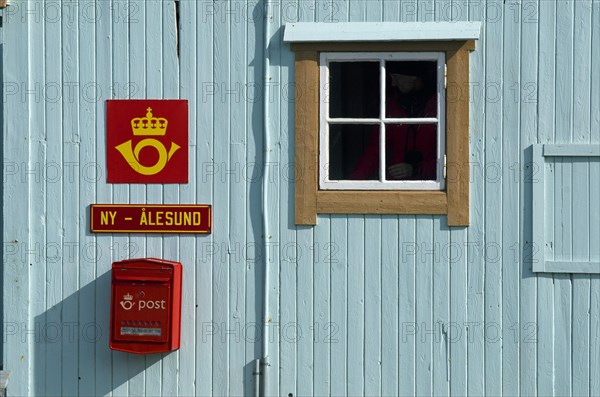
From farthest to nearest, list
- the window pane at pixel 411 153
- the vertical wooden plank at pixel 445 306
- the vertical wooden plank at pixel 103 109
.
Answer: the vertical wooden plank at pixel 103 109, the window pane at pixel 411 153, the vertical wooden plank at pixel 445 306

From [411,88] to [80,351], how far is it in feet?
8.99

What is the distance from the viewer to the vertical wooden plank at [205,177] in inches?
249

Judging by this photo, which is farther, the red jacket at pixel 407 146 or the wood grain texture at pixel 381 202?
the red jacket at pixel 407 146

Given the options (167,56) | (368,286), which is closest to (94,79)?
(167,56)

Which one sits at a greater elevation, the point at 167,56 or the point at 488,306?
the point at 167,56

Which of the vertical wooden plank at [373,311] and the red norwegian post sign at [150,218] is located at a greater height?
the red norwegian post sign at [150,218]

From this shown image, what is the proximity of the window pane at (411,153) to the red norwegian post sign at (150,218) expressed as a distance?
4.01 feet

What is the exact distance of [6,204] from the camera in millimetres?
6422

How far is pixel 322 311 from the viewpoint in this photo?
20.5ft

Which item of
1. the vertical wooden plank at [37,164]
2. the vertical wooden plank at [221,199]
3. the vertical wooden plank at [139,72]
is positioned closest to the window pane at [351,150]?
the vertical wooden plank at [221,199]

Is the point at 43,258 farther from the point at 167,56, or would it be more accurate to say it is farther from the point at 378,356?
the point at 378,356

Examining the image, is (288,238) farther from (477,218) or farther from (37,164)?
(37,164)

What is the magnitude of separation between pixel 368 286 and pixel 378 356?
17.6 inches

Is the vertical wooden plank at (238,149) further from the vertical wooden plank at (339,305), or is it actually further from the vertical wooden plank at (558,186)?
the vertical wooden plank at (558,186)
